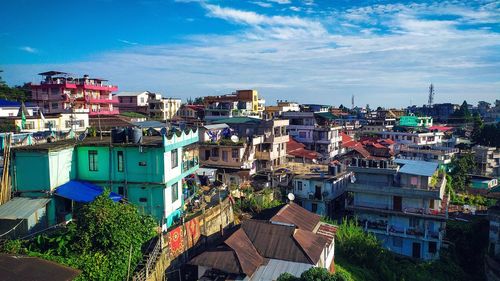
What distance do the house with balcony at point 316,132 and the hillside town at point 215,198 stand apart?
0.63ft

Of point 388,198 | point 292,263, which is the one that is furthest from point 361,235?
point 292,263

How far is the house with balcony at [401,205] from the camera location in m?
32.6

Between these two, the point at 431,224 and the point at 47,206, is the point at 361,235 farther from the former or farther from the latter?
the point at 47,206

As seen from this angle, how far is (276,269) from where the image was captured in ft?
59.6

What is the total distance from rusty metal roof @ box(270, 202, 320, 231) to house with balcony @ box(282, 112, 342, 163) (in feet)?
105

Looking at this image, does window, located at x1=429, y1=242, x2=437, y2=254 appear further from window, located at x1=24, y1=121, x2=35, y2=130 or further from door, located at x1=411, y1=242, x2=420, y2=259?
window, located at x1=24, y1=121, x2=35, y2=130

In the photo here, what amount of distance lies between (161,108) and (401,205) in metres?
51.9

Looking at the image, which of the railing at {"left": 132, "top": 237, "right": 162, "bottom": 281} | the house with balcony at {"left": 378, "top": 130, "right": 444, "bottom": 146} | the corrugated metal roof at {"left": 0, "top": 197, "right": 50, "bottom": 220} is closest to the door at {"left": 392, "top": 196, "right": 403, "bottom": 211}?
the railing at {"left": 132, "top": 237, "right": 162, "bottom": 281}

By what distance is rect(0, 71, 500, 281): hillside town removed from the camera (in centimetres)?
1677

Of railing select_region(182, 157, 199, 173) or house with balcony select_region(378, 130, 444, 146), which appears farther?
house with balcony select_region(378, 130, 444, 146)

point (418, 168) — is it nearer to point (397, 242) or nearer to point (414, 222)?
point (414, 222)

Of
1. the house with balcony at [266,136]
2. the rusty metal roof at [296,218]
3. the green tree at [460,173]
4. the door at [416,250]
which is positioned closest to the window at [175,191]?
the rusty metal roof at [296,218]

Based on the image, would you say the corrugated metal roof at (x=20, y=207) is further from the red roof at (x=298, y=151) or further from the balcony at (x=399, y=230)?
the red roof at (x=298, y=151)

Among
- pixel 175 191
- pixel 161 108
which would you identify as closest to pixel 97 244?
pixel 175 191
